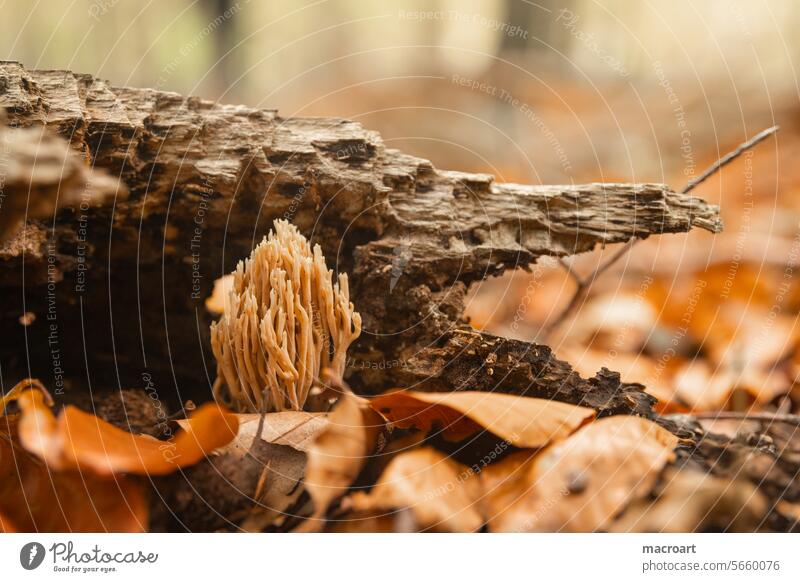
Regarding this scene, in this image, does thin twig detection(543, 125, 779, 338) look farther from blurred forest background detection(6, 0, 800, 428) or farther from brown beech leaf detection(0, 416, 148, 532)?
brown beech leaf detection(0, 416, 148, 532)

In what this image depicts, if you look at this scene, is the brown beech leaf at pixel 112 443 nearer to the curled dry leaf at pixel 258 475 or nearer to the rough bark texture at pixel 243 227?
Answer: the curled dry leaf at pixel 258 475

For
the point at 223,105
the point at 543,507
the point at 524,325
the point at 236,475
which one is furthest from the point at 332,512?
the point at 524,325

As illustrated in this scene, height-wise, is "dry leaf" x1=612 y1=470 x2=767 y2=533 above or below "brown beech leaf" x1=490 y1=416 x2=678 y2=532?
below

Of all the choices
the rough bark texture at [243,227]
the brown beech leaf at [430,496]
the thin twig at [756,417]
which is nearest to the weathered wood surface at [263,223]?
the rough bark texture at [243,227]

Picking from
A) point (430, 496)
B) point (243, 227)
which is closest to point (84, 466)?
point (430, 496)

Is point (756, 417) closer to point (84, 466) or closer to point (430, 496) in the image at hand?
point (430, 496)

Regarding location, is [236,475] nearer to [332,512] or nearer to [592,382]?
[332,512]

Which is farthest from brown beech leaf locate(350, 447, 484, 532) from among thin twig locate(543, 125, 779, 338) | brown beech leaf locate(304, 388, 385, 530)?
thin twig locate(543, 125, 779, 338)
